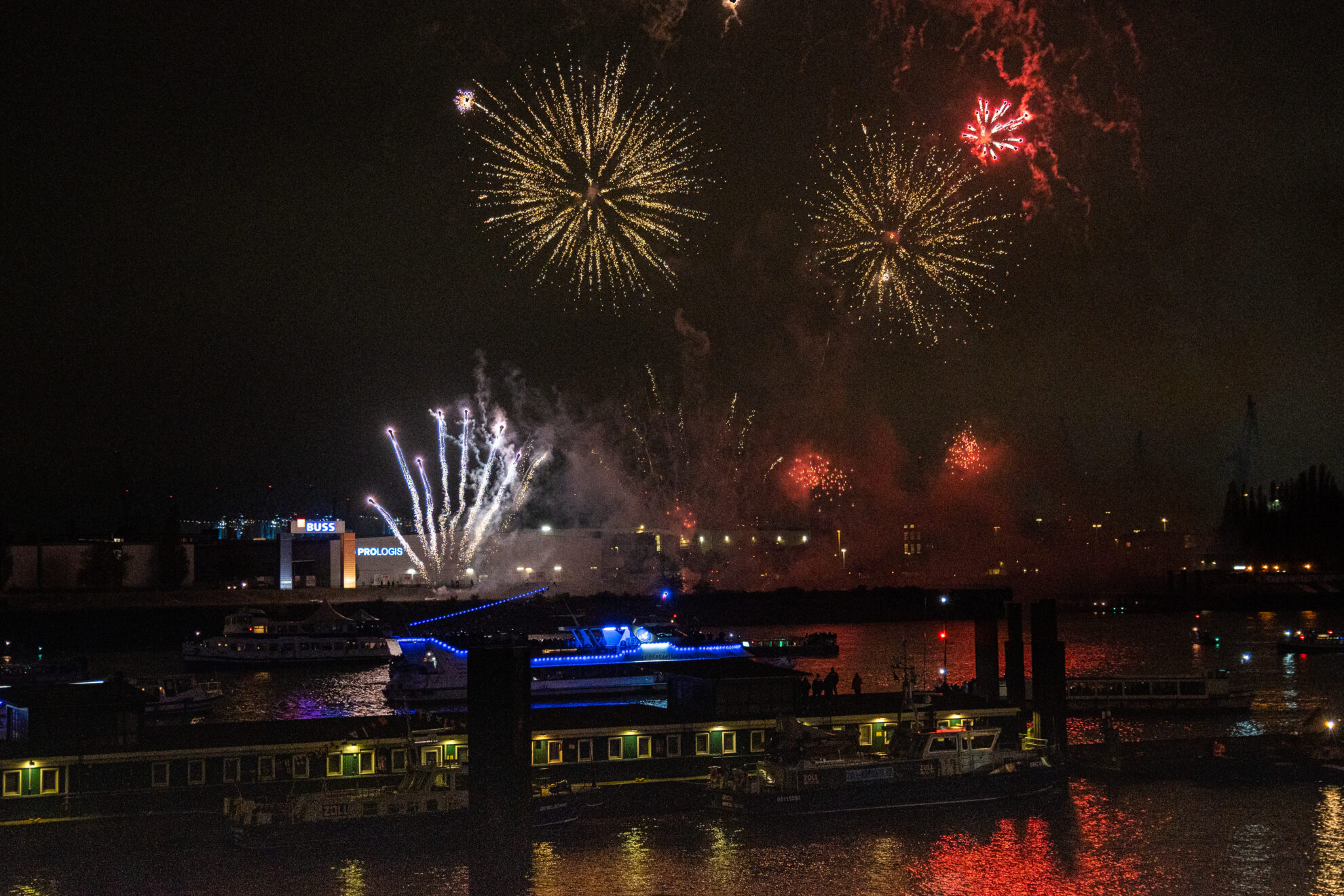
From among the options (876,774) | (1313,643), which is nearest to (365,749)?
(876,774)

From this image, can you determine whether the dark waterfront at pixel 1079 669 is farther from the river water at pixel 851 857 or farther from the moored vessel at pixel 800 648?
the river water at pixel 851 857

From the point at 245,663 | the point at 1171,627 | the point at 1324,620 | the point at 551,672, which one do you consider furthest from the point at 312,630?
the point at 1324,620

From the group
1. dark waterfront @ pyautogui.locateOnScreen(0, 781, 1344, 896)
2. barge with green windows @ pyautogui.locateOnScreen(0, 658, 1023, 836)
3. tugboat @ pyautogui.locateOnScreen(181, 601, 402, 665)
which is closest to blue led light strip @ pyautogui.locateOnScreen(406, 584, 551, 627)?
tugboat @ pyautogui.locateOnScreen(181, 601, 402, 665)

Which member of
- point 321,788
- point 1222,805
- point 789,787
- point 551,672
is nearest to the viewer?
point 321,788

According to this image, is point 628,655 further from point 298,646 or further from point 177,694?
point 298,646

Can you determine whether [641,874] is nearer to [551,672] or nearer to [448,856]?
[448,856]

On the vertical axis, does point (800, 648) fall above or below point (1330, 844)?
above

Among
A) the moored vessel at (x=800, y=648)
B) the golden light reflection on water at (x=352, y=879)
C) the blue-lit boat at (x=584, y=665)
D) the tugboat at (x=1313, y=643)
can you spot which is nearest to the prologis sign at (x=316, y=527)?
the moored vessel at (x=800, y=648)
